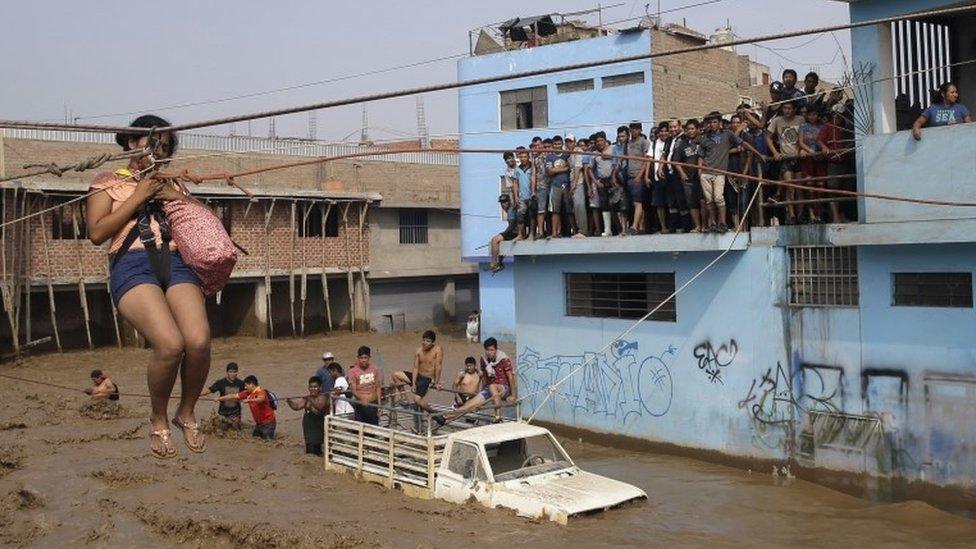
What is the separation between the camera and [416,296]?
122ft

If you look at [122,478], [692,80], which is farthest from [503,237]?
[692,80]

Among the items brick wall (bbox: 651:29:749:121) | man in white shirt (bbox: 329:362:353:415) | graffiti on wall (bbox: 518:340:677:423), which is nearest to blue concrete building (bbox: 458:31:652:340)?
brick wall (bbox: 651:29:749:121)

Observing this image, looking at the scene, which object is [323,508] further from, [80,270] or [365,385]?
[80,270]

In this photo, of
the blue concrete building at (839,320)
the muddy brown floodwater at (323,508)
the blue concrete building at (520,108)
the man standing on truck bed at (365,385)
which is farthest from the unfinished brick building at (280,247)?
the blue concrete building at (839,320)

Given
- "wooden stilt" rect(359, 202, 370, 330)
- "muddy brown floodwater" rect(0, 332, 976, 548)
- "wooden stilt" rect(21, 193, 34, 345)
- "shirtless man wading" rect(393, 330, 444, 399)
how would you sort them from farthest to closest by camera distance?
"wooden stilt" rect(359, 202, 370, 330) < "wooden stilt" rect(21, 193, 34, 345) < "shirtless man wading" rect(393, 330, 444, 399) < "muddy brown floodwater" rect(0, 332, 976, 548)

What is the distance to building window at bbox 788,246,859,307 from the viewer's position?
1349 centimetres

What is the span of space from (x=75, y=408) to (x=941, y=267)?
54.6 feet

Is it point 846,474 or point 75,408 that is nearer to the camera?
point 846,474

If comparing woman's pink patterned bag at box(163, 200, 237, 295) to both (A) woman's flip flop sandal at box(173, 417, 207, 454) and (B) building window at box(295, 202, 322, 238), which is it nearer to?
(A) woman's flip flop sandal at box(173, 417, 207, 454)

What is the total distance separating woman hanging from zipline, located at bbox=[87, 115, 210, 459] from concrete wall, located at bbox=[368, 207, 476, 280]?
29.7 m

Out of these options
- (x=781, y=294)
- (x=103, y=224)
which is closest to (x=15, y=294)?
(x=781, y=294)

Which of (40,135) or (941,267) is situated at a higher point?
(40,135)

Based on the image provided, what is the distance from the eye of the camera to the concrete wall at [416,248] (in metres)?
35.3

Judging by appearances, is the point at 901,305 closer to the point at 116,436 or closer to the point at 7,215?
the point at 116,436
